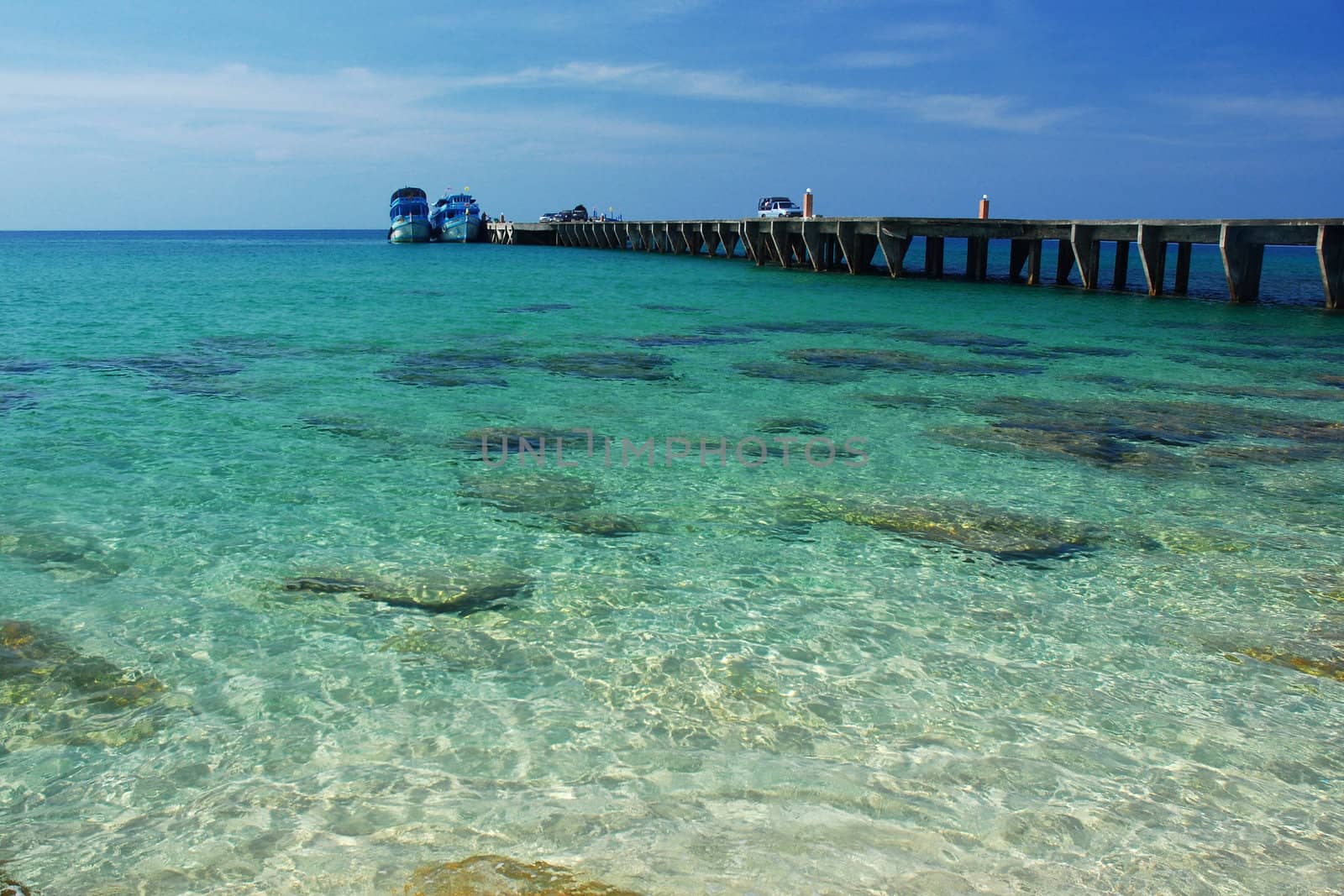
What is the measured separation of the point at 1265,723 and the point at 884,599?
184 cm

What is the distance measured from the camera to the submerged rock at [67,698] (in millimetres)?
3871

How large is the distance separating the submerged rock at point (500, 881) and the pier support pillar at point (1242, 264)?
81.6ft

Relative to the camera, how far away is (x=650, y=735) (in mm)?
3955

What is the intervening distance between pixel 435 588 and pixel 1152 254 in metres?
25.6

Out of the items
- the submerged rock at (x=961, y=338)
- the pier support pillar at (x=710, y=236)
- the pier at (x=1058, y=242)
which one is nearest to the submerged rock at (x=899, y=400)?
the submerged rock at (x=961, y=338)

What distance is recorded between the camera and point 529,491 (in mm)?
7445

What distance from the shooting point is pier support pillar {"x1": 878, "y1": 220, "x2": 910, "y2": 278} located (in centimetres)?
3219

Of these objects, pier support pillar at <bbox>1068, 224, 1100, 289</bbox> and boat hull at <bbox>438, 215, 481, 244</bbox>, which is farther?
boat hull at <bbox>438, 215, 481, 244</bbox>

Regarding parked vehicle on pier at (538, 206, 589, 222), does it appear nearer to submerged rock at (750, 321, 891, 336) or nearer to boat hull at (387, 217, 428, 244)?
boat hull at (387, 217, 428, 244)

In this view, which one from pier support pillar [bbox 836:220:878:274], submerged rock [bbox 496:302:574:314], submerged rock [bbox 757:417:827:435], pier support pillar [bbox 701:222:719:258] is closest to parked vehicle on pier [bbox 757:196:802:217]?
pier support pillar [bbox 701:222:719:258]

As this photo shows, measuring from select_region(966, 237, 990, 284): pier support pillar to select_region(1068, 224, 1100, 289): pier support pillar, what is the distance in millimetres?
4277

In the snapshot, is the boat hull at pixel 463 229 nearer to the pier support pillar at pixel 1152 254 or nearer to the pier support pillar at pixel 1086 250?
the pier support pillar at pixel 1086 250

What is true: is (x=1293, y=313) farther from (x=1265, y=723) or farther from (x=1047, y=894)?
(x=1047, y=894)

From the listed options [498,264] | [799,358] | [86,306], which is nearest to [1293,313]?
[799,358]
